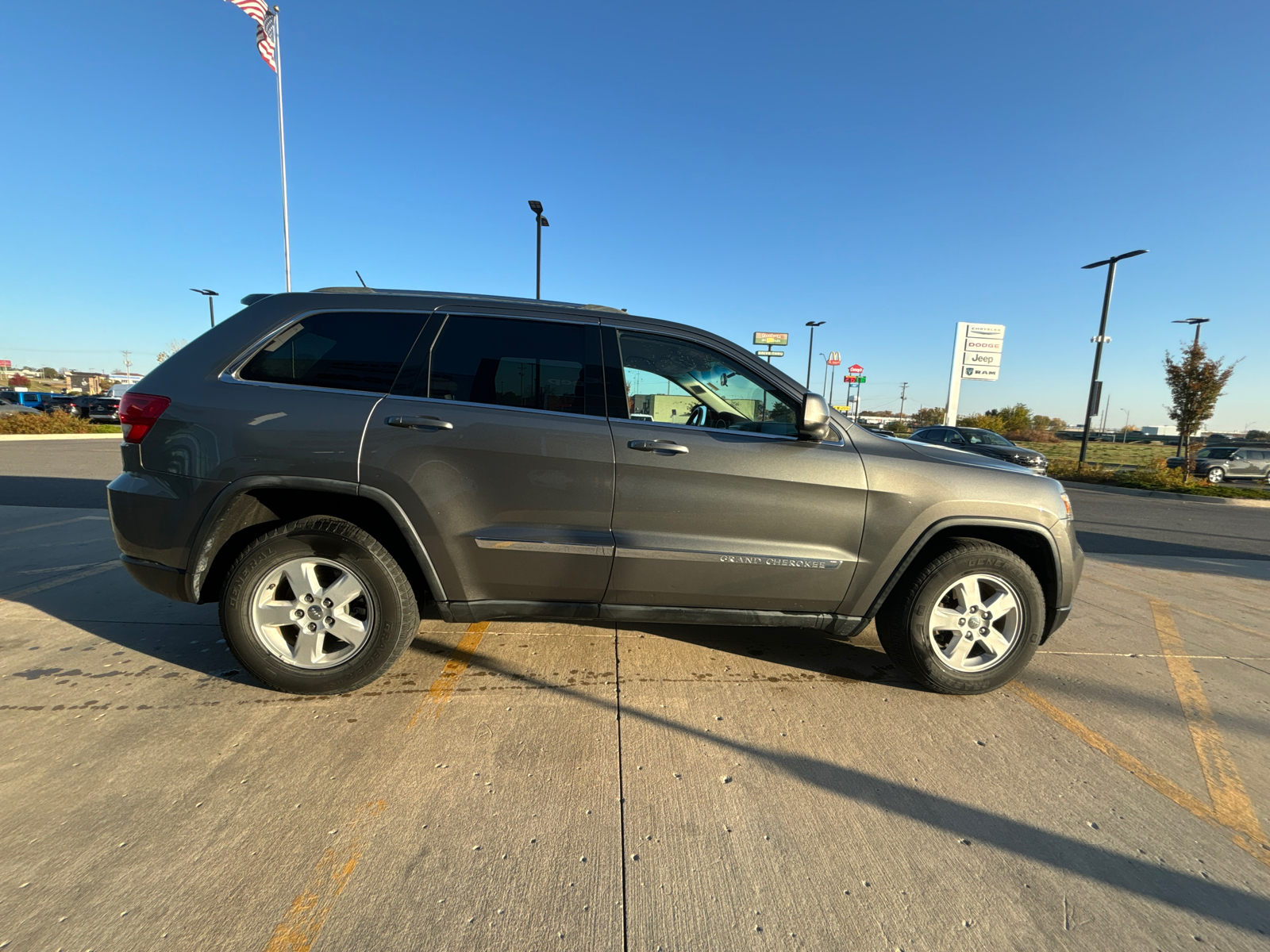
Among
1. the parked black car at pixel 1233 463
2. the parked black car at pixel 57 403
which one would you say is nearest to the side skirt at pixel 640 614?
the parked black car at pixel 1233 463

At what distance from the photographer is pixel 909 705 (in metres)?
2.80

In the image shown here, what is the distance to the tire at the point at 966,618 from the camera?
9.21ft

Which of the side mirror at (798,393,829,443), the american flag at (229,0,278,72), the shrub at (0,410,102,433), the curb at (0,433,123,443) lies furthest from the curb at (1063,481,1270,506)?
the shrub at (0,410,102,433)

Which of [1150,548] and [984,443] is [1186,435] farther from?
[1150,548]

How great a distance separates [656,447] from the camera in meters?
2.63

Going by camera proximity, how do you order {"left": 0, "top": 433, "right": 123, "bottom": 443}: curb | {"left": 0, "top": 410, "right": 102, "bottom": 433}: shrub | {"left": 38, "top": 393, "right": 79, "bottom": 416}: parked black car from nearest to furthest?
{"left": 0, "top": 433, "right": 123, "bottom": 443}: curb < {"left": 0, "top": 410, "right": 102, "bottom": 433}: shrub < {"left": 38, "top": 393, "right": 79, "bottom": 416}: parked black car

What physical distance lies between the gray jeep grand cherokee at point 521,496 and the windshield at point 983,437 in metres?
19.1

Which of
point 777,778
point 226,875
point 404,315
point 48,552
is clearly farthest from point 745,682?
point 48,552

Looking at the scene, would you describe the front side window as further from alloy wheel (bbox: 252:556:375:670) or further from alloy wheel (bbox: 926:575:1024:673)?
alloy wheel (bbox: 252:556:375:670)

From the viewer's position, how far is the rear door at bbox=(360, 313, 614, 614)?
2.56 meters

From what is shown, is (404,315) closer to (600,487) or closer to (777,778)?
(600,487)

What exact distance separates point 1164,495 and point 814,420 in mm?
17643

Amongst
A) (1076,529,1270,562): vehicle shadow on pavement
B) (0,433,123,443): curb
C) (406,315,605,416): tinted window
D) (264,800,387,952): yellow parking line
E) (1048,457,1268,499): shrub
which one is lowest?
(0,433,123,443): curb

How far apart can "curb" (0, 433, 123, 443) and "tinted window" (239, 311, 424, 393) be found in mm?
20232
